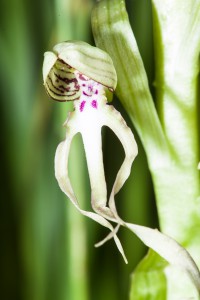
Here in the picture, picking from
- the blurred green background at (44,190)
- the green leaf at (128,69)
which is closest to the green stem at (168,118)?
the green leaf at (128,69)

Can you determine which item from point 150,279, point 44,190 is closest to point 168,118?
point 150,279

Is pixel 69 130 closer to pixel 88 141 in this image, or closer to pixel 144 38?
pixel 88 141

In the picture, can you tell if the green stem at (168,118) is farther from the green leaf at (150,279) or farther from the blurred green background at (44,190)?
the blurred green background at (44,190)

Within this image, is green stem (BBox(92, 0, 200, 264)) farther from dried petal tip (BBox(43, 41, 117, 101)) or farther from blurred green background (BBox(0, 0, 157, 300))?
blurred green background (BBox(0, 0, 157, 300))

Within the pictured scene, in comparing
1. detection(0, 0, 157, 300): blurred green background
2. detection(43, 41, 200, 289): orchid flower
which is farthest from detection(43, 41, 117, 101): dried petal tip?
detection(0, 0, 157, 300): blurred green background

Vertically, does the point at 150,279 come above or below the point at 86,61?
below

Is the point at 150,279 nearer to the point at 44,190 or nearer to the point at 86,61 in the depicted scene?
the point at 86,61
